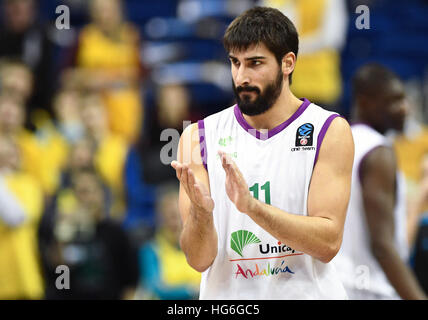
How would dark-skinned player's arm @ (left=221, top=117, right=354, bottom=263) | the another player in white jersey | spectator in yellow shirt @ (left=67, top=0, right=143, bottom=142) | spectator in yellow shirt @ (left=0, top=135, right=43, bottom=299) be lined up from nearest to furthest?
dark-skinned player's arm @ (left=221, top=117, right=354, bottom=263), the another player in white jersey, spectator in yellow shirt @ (left=0, top=135, right=43, bottom=299), spectator in yellow shirt @ (left=67, top=0, right=143, bottom=142)

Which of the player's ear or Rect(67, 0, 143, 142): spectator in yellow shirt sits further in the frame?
Rect(67, 0, 143, 142): spectator in yellow shirt

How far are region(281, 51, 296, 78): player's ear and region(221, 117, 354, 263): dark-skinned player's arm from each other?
32cm

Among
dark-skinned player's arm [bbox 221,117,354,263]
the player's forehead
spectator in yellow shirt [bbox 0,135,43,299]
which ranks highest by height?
the player's forehead

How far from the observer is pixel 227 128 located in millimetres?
3633

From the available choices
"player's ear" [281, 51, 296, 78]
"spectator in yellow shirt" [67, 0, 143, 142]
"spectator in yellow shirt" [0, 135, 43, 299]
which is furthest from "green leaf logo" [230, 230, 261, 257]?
"spectator in yellow shirt" [67, 0, 143, 142]

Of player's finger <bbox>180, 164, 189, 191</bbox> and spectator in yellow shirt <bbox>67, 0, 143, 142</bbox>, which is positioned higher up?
spectator in yellow shirt <bbox>67, 0, 143, 142</bbox>

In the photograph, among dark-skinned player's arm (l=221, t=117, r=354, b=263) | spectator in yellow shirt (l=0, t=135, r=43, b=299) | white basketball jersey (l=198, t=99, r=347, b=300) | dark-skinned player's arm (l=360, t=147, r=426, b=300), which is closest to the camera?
dark-skinned player's arm (l=221, t=117, r=354, b=263)

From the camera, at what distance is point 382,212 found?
4.55 m

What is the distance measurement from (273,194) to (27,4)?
20.0ft

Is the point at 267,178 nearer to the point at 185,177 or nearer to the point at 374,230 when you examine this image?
the point at 185,177

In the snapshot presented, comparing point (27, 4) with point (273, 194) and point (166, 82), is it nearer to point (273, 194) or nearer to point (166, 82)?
point (166, 82)

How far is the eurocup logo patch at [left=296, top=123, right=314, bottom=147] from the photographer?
348cm

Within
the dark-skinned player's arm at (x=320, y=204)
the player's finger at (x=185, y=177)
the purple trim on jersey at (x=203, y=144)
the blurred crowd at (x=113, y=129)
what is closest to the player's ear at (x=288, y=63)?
the dark-skinned player's arm at (x=320, y=204)

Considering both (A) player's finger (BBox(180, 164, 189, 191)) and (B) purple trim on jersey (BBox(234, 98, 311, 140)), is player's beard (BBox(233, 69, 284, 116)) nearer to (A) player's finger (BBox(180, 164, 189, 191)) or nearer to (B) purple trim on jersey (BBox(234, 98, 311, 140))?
(B) purple trim on jersey (BBox(234, 98, 311, 140))
